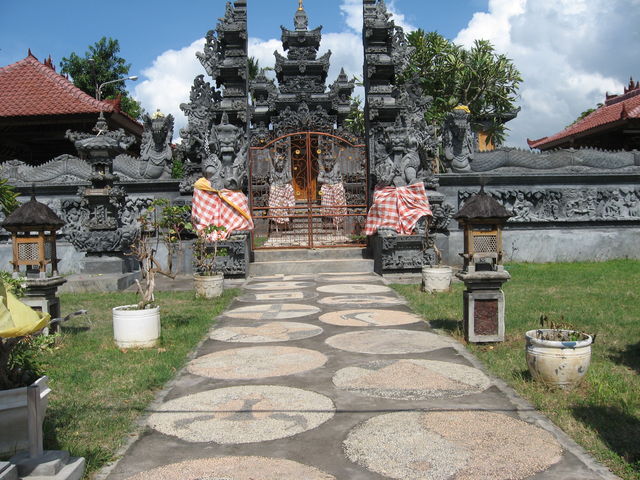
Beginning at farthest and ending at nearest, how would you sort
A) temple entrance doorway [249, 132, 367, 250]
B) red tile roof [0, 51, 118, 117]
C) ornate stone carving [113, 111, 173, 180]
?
red tile roof [0, 51, 118, 117] → temple entrance doorway [249, 132, 367, 250] → ornate stone carving [113, 111, 173, 180]

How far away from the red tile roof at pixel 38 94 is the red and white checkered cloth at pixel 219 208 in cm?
800

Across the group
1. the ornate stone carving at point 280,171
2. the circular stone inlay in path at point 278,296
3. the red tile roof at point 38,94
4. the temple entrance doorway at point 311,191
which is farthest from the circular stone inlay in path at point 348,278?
the red tile roof at point 38,94

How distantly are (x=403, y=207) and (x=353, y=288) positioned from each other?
91.8 inches

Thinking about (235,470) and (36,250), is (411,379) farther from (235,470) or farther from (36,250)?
(36,250)

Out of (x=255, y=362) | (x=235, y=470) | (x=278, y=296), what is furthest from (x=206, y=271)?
(x=235, y=470)

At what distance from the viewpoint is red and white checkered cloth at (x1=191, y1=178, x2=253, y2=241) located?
1192 cm

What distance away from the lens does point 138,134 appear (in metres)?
22.4

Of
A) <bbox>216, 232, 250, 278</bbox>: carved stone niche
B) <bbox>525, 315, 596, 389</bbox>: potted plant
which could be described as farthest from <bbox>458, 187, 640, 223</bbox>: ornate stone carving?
<bbox>525, 315, 596, 389</bbox>: potted plant

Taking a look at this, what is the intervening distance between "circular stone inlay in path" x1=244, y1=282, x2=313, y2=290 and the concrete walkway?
3900mm

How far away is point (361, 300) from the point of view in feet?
30.3

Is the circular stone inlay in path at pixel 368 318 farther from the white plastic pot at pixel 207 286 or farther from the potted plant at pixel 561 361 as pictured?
the potted plant at pixel 561 361

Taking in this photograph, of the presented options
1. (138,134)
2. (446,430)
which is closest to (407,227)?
(446,430)

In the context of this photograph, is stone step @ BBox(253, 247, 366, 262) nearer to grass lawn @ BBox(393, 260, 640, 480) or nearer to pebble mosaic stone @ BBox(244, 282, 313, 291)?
pebble mosaic stone @ BBox(244, 282, 313, 291)

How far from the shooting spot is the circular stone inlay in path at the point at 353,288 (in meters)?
10.1
